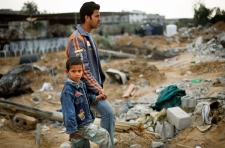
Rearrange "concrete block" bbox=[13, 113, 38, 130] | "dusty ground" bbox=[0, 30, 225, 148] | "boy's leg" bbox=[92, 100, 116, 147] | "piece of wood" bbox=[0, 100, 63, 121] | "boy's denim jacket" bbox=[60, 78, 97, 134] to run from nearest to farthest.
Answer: "boy's denim jacket" bbox=[60, 78, 97, 134] < "boy's leg" bbox=[92, 100, 116, 147] < "dusty ground" bbox=[0, 30, 225, 148] < "concrete block" bbox=[13, 113, 38, 130] < "piece of wood" bbox=[0, 100, 63, 121]

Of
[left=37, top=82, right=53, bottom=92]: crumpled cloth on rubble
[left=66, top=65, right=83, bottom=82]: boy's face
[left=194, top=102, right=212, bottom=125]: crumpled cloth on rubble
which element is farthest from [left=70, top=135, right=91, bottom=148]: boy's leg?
[left=37, top=82, right=53, bottom=92]: crumpled cloth on rubble

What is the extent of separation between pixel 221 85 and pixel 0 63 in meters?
12.9

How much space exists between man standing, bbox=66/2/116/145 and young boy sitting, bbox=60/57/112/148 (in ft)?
0.46

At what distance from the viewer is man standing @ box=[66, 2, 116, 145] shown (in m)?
2.47

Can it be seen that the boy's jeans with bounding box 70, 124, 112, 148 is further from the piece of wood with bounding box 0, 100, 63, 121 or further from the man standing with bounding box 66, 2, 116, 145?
the piece of wood with bounding box 0, 100, 63, 121

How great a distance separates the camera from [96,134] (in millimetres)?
2285

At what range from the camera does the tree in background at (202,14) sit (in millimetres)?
28286

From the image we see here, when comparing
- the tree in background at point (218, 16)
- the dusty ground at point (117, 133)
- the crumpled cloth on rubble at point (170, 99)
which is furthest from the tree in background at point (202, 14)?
the crumpled cloth on rubble at point (170, 99)

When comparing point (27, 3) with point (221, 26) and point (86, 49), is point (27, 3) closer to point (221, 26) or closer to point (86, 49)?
point (221, 26)

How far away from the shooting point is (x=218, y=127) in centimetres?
385

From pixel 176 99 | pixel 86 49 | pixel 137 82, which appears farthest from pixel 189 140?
pixel 137 82

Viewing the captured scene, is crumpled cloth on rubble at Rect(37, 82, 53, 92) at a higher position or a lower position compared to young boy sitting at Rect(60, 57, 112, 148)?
lower

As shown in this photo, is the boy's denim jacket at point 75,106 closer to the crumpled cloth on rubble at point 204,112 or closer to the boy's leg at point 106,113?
the boy's leg at point 106,113

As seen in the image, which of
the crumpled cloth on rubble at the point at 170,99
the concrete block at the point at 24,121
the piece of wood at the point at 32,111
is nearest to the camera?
the concrete block at the point at 24,121
